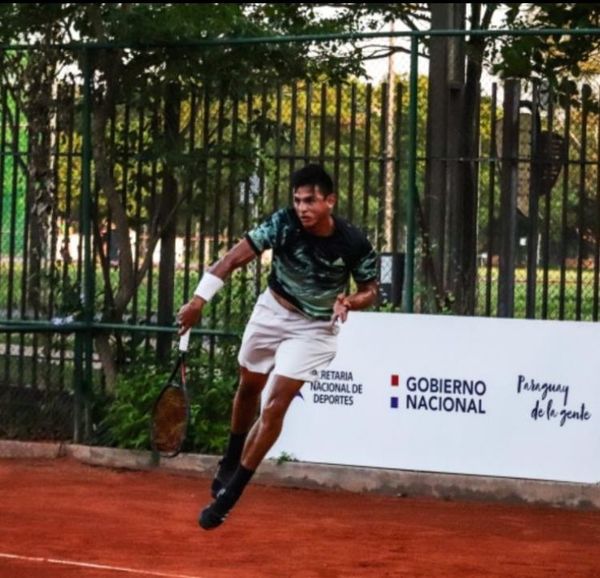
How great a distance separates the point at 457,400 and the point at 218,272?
4007 mm

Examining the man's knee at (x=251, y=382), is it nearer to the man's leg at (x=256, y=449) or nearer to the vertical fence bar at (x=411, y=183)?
the man's leg at (x=256, y=449)

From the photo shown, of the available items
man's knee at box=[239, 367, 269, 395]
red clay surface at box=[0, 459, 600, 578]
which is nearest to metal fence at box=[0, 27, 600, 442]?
red clay surface at box=[0, 459, 600, 578]

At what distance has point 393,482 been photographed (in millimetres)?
12891

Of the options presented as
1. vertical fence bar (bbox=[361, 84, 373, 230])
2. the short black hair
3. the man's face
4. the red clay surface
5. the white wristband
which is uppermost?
vertical fence bar (bbox=[361, 84, 373, 230])

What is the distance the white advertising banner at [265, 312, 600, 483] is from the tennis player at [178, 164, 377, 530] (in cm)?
309

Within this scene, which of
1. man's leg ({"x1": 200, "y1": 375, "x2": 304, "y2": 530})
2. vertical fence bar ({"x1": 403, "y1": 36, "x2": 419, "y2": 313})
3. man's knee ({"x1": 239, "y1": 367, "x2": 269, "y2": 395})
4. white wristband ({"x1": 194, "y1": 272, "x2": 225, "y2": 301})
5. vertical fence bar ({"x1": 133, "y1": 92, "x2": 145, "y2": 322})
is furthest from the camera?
vertical fence bar ({"x1": 133, "y1": 92, "x2": 145, "y2": 322})

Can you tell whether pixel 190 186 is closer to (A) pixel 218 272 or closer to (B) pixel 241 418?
(B) pixel 241 418

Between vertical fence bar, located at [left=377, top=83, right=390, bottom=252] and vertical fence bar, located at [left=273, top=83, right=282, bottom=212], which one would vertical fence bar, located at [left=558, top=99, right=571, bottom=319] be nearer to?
vertical fence bar, located at [left=377, top=83, right=390, bottom=252]

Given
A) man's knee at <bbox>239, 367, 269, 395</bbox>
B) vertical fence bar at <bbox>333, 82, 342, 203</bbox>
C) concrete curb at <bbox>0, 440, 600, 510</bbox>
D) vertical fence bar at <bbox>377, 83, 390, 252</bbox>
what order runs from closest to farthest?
man's knee at <bbox>239, 367, 269, 395</bbox> → concrete curb at <bbox>0, 440, 600, 510</bbox> → vertical fence bar at <bbox>377, 83, 390, 252</bbox> → vertical fence bar at <bbox>333, 82, 342, 203</bbox>

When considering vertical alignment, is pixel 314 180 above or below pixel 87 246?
above

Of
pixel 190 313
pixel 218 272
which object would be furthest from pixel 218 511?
pixel 218 272

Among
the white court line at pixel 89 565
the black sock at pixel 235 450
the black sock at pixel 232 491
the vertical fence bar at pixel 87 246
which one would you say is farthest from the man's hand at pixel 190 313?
the vertical fence bar at pixel 87 246

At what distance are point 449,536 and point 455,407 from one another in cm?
180

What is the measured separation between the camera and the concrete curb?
12.4 metres
